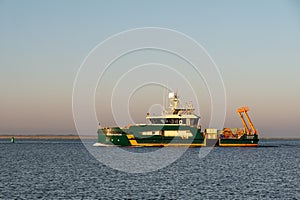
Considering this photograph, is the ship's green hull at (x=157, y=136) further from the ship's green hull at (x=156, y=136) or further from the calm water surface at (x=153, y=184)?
the calm water surface at (x=153, y=184)

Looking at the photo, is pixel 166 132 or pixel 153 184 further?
pixel 166 132

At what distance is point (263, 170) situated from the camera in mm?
75750

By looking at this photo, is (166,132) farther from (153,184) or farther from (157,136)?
(153,184)

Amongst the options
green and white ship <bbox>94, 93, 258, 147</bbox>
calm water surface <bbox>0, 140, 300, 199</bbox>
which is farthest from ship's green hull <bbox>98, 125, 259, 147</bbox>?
calm water surface <bbox>0, 140, 300, 199</bbox>

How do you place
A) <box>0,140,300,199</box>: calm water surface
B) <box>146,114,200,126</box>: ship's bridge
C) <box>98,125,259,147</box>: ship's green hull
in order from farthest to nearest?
<box>146,114,200,126</box>: ship's bridge → <box>98,125,259,147</box>: ship's green hull → <box>0,140,300,199</box>: calm water surface

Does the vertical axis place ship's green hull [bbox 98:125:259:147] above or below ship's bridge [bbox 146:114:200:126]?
below

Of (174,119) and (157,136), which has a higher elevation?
(174,119)

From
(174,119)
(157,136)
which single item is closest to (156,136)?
(157,136)

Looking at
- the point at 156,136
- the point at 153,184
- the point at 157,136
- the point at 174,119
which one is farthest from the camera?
the point at 174,119

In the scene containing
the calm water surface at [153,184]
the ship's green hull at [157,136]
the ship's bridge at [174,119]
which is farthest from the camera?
the ship's bridge at [174,119]

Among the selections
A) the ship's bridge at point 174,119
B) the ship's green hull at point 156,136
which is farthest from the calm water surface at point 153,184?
the ship's bridge at point 174,119

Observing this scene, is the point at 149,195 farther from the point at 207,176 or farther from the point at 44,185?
the point at 207,176

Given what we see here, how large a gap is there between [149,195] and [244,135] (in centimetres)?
8936

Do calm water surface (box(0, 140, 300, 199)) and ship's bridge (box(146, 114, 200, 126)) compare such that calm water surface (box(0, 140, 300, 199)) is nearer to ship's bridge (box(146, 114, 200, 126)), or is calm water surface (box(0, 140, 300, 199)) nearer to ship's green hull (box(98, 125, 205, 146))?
ship's green hull (box(98, 125, 205, 146))
